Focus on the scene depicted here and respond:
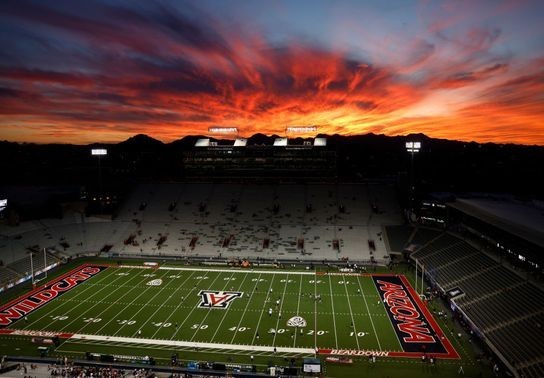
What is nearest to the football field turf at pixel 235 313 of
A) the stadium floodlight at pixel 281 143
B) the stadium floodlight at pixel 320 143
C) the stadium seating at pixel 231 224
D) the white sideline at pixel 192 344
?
the white sideline at pixel 192 344

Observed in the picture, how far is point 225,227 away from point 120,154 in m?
65.6

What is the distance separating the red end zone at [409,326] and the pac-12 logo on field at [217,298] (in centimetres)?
1264

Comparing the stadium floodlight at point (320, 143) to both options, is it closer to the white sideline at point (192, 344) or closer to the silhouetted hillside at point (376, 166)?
the silhouetted hillside at point (376, 166)

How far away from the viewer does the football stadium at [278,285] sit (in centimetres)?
2850

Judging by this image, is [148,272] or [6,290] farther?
[148,272]

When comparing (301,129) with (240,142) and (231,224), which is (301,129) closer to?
(240,142)

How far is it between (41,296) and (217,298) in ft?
60.3

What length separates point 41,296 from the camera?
41.1 meters

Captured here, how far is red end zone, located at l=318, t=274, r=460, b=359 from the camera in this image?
28.9 m

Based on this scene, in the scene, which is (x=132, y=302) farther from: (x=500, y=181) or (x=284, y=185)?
(x=500, y=181)

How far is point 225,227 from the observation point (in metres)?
63.8

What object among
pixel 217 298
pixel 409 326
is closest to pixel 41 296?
pixel 217 298

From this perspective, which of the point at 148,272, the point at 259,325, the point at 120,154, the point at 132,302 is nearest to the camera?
the point at 259,325

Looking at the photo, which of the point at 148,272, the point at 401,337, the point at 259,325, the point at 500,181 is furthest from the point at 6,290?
the point at 500,181
